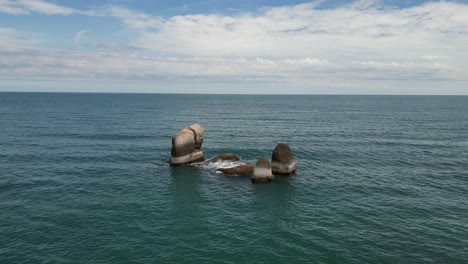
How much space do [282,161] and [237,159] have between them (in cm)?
932

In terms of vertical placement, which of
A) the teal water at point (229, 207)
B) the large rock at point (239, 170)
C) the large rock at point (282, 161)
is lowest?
the teal water at point (229, 207)

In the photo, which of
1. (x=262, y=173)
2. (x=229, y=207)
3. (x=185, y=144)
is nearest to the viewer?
(x=229, y=207)

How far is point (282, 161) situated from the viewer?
45.1 m

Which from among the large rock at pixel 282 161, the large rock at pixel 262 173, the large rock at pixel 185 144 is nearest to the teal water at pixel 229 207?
the large rock at pixel 262 173

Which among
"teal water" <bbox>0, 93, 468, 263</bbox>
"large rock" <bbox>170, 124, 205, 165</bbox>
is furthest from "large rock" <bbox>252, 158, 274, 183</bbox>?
"large rock" <bbox>170, 124, 205, 165</bbox>

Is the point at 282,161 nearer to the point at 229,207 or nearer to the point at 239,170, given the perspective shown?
the point at 239,170

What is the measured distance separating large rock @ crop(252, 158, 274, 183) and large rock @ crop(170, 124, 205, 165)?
41.6ft

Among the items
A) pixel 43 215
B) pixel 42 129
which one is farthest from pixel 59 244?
pixel 42 129

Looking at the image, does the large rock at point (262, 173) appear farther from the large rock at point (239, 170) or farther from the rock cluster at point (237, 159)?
the large rock at point (239, 170)

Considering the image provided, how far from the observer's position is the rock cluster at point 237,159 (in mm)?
42438

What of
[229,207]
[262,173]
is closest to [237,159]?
[262,173]

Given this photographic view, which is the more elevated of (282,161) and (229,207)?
(282,161)

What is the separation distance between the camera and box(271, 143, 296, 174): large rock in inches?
1774

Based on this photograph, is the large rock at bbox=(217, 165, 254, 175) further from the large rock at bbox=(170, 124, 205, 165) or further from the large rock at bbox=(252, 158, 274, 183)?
the large rock at bbox=(170, 124, 205, 165)
